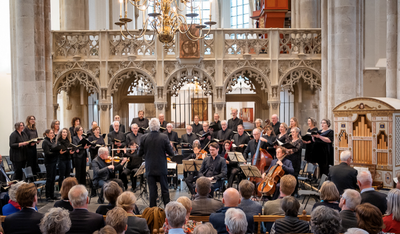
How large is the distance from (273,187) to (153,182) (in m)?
2.24

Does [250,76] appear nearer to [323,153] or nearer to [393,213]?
[323,153]

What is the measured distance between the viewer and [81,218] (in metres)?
3.92

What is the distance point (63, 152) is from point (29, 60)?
4809 millimetres

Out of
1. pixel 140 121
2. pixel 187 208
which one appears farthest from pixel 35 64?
pixel 187 208

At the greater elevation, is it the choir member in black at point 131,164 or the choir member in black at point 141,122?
the choir member in black at point 141,122

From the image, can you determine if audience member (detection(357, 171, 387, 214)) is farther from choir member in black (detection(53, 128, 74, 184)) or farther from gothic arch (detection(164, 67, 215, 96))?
gothic arch (detection(164, 67, 215, 96))

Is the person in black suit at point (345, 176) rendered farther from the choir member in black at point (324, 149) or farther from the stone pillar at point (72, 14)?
the stone pillar at point (72, 14)

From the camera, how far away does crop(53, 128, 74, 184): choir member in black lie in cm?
842

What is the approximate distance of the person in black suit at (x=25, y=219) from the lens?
3.90m

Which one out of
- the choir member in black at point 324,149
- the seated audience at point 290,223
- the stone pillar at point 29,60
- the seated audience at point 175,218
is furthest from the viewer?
the stone pillar at point 29,60

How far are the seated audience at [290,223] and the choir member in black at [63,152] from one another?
5737 mm

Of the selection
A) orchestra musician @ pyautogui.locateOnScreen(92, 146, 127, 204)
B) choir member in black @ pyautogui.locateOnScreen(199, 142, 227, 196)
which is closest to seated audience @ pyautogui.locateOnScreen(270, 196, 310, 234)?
choir member in black @ pyautogui.locateOnScreen(199, 142, 227, 196)

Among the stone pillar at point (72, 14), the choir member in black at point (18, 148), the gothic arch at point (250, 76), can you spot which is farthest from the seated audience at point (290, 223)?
the stone pillar at point (72, 14)

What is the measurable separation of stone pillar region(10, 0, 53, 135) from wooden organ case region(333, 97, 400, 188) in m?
8.66
